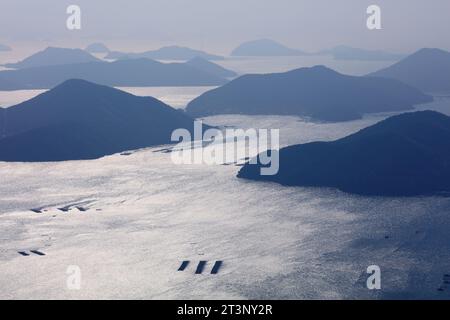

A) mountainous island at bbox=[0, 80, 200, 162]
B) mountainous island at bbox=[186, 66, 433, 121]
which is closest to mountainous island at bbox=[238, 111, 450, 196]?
mountainous island at bbox=[0, 80, 200, 162]

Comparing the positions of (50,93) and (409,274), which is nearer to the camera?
(409,274)

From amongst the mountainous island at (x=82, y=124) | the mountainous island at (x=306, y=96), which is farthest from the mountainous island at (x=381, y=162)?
the mountainous island at (x=306, y=96)

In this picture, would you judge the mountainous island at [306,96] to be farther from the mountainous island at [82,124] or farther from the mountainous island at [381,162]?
the mountainous island at [381,162]

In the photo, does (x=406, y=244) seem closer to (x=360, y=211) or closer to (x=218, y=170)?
(x=360, y=211)
